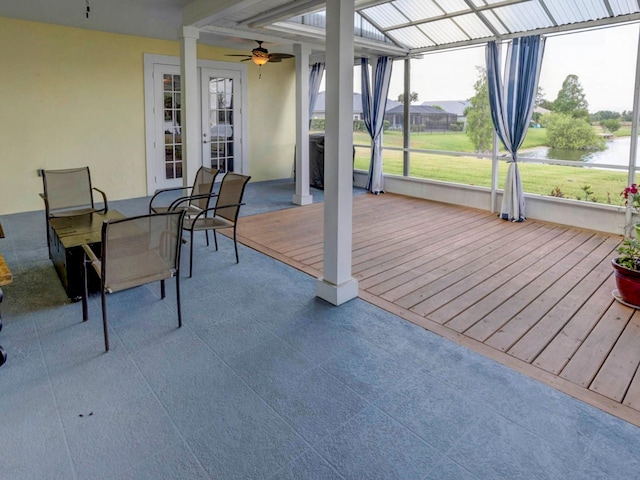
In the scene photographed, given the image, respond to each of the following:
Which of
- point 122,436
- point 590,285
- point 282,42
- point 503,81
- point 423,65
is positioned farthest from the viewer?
point 423,65

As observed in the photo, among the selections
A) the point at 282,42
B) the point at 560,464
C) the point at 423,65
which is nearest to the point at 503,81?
the point at 423,65

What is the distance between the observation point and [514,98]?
5840mm

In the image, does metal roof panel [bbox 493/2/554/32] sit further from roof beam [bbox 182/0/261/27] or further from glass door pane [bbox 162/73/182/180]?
glass door pane [bbox 162/73/182/180]

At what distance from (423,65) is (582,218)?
3.59 meters

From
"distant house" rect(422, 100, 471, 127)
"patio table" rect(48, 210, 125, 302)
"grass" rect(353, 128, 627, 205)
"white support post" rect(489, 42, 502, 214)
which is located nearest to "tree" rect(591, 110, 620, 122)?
"grass" rect(353, 128, 627, 205)

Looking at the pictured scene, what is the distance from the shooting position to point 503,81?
5961mm

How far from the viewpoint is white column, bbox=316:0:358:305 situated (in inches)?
119

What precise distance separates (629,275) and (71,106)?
713 centimetres

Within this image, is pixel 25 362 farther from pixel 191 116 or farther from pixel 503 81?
pixel 503 81

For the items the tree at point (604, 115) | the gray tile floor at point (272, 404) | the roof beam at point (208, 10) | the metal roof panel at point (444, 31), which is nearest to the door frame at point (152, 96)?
the roof beam at point (208, 10)

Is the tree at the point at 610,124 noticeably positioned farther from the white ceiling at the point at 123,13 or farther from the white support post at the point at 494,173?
the white ceiling at the point at 123,13

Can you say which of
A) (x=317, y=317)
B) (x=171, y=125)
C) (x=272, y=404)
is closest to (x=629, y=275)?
(x=317, y=317)

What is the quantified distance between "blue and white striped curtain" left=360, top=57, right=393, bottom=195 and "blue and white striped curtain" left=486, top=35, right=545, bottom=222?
6.31ft

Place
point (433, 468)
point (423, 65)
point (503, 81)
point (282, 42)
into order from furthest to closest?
point (423, 65) → point (282, 42) → point (503, 81) → point (433, 468)
